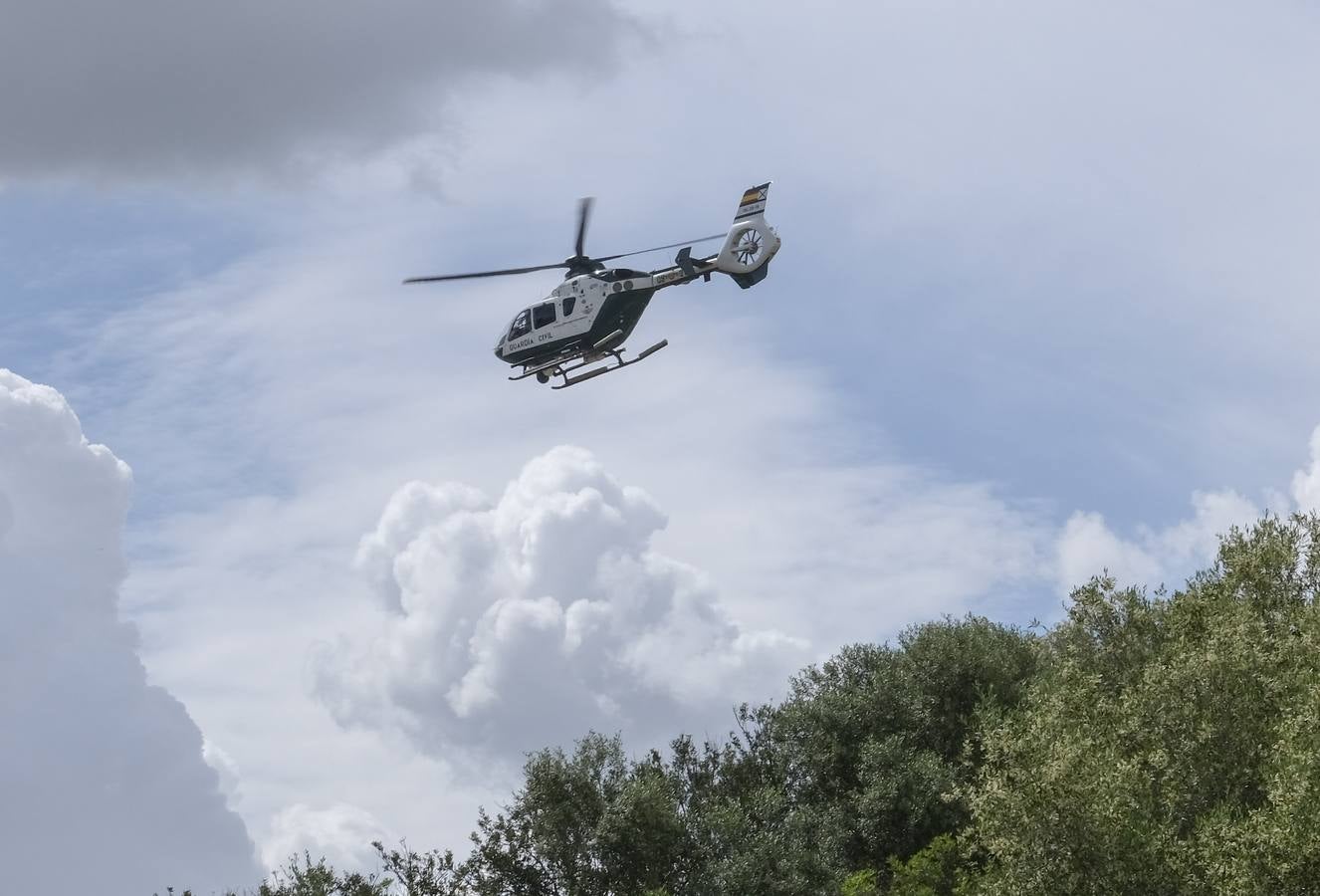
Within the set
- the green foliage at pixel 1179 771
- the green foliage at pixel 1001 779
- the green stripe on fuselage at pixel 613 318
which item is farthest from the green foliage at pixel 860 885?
the green stripe on fuselage at pixel 613 318

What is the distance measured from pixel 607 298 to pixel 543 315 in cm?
355

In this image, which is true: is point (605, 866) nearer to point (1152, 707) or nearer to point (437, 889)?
point (437, 889)

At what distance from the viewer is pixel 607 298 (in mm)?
66938

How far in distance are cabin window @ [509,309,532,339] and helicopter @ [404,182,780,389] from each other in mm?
43

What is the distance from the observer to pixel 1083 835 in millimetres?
47406

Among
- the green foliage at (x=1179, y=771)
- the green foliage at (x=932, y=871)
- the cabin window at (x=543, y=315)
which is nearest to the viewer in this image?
the green foliage at (x=1179, y=771)

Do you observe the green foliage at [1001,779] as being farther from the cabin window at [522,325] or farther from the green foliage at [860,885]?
the cabin window at [522,325]

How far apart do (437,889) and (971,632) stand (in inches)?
1211

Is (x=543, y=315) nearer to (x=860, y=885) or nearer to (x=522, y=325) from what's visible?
(x=522, y=325)

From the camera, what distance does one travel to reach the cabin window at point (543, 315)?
2704 inches

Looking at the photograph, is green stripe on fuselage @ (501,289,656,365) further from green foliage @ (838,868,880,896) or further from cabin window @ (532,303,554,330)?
green foliage @ (838,868,880,896)

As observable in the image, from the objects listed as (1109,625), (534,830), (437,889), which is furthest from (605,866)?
(1109,625)

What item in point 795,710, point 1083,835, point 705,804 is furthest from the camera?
point 795,710

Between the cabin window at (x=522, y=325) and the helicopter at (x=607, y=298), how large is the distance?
0.14 feet
